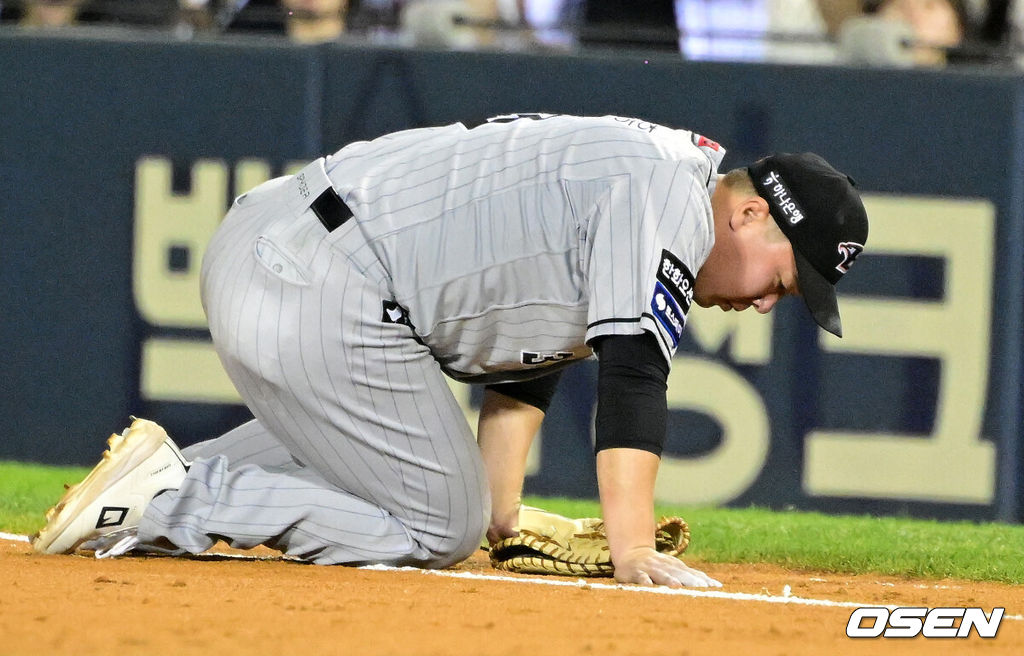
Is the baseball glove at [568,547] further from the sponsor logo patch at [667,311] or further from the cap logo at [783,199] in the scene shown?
the cap logo at [783,199]

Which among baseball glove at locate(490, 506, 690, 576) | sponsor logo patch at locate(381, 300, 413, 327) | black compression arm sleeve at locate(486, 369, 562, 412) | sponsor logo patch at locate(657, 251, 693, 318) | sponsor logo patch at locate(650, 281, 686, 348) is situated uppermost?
sponsor logo patch at locate(657, 251, 693, 318)

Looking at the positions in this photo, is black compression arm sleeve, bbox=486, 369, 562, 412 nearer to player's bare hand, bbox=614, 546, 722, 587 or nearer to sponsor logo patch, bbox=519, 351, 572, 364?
sponsor logo patch, bbox=519, 351, 572, 364

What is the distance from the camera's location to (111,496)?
345cm

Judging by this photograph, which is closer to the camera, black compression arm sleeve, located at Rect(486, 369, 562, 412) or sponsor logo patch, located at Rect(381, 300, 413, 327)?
sponsor logo patch, located at Rect(381, 300, 413, 327)

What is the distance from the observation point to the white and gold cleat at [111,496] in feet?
11.3

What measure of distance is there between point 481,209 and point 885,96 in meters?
3.19

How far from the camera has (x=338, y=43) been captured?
610 centimetres

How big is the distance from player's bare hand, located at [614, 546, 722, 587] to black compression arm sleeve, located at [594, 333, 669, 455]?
21 cm

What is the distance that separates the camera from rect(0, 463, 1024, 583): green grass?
417 cm

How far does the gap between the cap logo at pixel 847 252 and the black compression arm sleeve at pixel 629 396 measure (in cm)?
47

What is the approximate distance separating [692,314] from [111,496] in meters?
2.92

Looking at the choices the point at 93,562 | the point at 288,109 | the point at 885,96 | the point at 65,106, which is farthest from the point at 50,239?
the point at 885,96

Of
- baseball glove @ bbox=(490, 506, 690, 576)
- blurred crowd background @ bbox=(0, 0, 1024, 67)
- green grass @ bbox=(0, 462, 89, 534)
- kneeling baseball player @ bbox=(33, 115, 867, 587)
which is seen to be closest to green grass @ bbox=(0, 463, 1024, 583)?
green grass @ bbox=(0, 462, 89, 534)

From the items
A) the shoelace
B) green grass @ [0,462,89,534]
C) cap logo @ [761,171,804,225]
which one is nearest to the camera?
cap logo @ [761,171,804,225]
